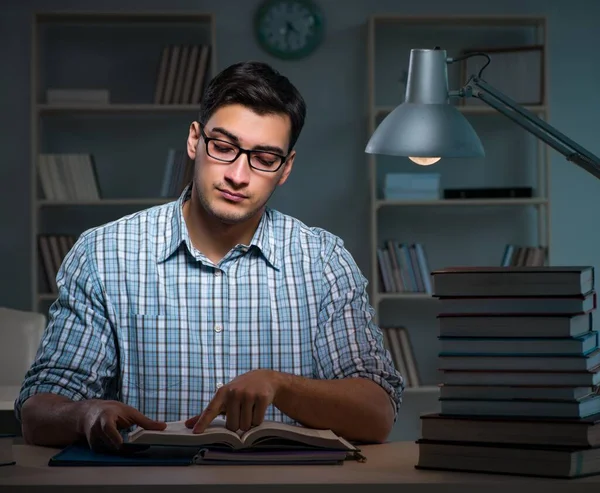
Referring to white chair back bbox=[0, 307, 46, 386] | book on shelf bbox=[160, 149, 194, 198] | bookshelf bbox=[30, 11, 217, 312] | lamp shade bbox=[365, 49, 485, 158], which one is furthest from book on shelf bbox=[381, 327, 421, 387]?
lamp shade bbox=[365, 49, 485, 158]

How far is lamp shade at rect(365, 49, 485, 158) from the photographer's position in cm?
192

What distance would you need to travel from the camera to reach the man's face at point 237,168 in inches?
78.3

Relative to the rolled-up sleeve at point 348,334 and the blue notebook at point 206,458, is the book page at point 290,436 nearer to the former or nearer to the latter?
the blue notebook at point 206,458

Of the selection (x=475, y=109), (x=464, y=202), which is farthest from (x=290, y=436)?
(x=475, y=109)

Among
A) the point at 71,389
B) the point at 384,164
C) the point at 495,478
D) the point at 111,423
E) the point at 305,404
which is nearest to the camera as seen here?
the point at 495,478

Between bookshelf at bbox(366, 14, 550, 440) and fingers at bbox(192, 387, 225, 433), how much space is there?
10.8ft

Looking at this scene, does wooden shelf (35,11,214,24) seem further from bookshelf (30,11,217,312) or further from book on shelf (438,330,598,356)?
book on shelf (438,330,598,356)

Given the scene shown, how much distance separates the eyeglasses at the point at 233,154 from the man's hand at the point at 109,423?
0.60m

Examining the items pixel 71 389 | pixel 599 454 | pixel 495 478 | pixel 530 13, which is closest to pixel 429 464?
pixel 495 478

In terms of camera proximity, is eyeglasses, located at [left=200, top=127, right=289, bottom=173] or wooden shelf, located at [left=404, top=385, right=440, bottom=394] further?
wooden shelf, located at [left=404, top=385, right=440, bottom=394]

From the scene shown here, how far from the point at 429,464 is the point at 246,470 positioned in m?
0.25

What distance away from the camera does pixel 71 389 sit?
73.4 inches

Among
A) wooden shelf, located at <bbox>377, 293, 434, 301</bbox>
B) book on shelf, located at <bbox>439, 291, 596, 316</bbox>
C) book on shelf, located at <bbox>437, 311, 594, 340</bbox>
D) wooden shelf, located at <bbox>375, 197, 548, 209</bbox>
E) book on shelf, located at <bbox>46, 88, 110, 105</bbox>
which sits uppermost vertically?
book on shelf, located at <bbox>46, 88, 110, 105</bbox>

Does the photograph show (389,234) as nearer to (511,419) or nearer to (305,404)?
(305,404)
